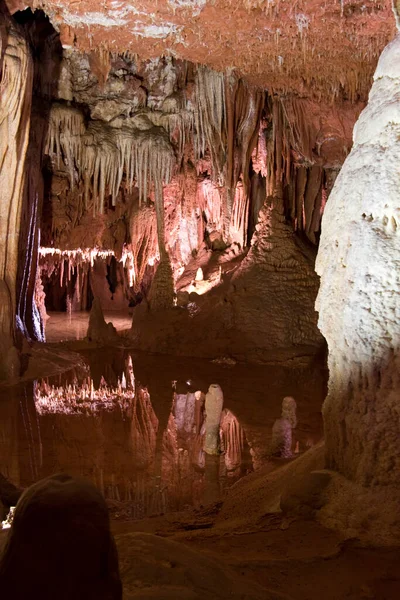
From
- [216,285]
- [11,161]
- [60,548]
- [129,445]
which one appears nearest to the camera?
[60,548]

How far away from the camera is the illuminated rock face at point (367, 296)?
115 inches

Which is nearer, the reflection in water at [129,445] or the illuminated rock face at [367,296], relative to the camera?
the illuminated rock face at [367,296]

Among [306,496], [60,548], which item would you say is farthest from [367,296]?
[60,548]

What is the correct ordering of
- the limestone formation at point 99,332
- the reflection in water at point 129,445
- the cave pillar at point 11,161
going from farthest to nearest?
the limestone formation at point 99,332, the cave pillar at point 11,161, the reflection in water at point 129,445

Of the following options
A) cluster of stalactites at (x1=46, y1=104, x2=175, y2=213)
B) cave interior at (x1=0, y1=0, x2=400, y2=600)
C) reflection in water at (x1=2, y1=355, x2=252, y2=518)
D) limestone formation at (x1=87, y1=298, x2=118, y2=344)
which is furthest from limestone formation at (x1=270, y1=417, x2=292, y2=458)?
cluster of stalactites at (x1=46, y1=104, x2=175, y2=213)

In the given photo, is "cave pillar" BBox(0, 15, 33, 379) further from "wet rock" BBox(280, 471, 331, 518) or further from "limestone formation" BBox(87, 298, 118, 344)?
"wet rock" BBox(280, 471, 331, 518)

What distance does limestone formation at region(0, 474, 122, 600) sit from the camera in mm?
1366

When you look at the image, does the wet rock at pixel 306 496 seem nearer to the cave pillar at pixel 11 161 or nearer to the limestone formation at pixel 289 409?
the limestone formation at pixel 289 409

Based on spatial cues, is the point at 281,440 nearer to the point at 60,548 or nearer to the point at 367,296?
the point at 367,296

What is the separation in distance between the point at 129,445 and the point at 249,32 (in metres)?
6.08

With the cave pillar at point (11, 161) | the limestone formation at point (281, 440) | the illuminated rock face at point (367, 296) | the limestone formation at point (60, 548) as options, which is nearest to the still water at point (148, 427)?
the limestone formation at point (281, 440)

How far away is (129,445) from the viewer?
19.5 feet

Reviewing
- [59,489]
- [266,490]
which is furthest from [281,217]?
[59,489]

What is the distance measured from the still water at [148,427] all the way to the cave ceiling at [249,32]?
5.20 meters
